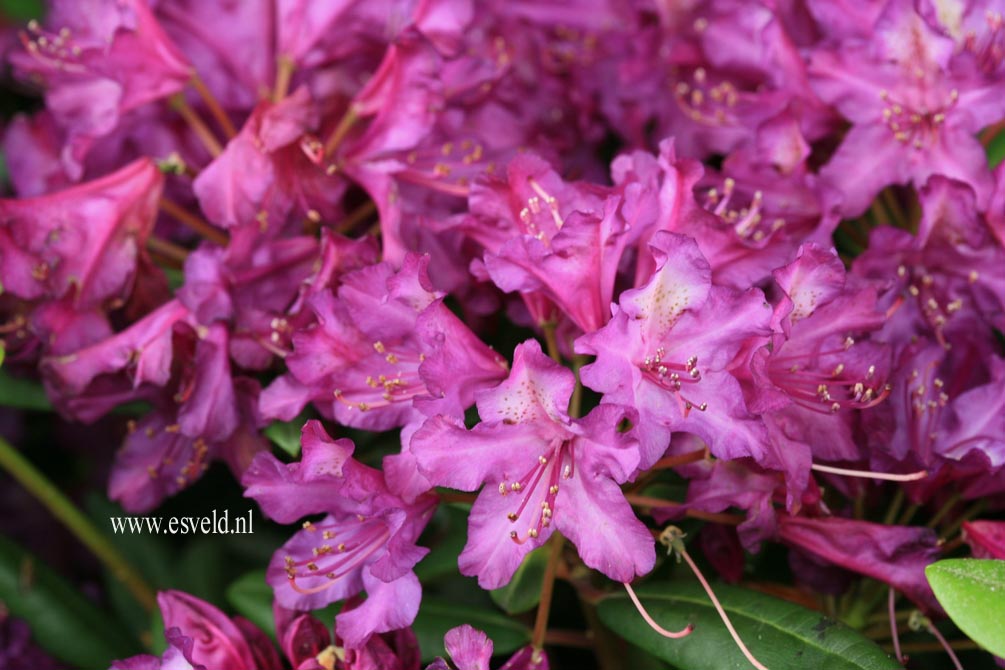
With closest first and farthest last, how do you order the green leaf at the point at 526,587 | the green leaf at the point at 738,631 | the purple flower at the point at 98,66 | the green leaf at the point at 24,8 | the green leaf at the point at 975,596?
the green leaf at the point at 975,596
the green leaf at the point at 738,631
the green leaf at the point at 526,587
the purple flower at the point at 98,66
the green leaf at the point at 24,8

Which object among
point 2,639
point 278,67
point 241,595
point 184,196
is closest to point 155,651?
point 241,595

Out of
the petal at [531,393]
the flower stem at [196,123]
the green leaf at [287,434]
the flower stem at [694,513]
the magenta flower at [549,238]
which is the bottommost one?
the green leaf at [287,434]

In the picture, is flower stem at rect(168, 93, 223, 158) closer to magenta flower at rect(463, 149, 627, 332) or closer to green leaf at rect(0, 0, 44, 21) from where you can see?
magenta flower at rect(463, 149, 627, 332)

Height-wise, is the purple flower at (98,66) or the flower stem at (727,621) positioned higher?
the purple flower at (98,66)

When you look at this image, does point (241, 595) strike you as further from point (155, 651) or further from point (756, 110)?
point (756, 110)

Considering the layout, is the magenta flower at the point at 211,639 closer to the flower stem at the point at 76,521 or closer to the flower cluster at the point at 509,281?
the flower cluster at the point at 509,281

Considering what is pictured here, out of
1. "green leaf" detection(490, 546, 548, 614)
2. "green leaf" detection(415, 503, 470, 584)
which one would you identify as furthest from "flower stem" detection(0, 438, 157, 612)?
"green leaf" detection(490, 546, 548, 614)

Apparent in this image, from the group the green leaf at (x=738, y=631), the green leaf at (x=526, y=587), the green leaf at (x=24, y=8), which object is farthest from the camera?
the green leaf at (x=24, y=8)

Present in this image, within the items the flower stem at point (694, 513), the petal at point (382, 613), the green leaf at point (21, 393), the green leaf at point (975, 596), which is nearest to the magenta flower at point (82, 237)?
the green leaf at point (21, 393)
